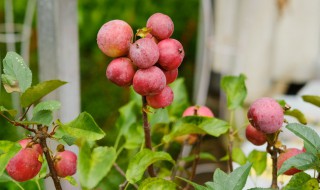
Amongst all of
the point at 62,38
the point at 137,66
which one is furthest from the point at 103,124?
the point at 137,66

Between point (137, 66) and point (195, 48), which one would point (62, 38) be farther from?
point (195, 48)

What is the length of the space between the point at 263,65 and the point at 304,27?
0.21 m

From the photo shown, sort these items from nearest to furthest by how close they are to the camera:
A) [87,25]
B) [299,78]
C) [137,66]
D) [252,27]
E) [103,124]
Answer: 1. [137,66]
2. [252,27]
3. [299,78]
4. [103,124]
5. [87,25]

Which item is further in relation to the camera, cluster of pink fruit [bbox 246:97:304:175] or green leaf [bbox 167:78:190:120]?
green leaf [bbox 167:78:190:120]

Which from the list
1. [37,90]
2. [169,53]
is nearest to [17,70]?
[37,90]

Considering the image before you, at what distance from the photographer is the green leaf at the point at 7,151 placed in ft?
1.61

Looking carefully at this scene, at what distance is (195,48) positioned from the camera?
3.14 metres

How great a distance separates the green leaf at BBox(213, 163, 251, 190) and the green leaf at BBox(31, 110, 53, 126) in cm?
17

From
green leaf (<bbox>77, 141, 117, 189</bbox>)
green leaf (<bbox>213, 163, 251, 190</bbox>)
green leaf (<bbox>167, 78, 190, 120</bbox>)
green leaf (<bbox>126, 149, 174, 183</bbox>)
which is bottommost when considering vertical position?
green leaf (<bbox>167, 78, 190, 120</bbox>)

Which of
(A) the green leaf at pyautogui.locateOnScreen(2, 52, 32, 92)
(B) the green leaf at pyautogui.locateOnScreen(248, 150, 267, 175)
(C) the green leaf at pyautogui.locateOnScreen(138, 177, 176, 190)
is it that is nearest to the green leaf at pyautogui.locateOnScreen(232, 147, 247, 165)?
(B) the green leaf at pyautogui.locateOnScreen(248, 150, 267, 175)

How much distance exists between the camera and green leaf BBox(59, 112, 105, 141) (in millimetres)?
510

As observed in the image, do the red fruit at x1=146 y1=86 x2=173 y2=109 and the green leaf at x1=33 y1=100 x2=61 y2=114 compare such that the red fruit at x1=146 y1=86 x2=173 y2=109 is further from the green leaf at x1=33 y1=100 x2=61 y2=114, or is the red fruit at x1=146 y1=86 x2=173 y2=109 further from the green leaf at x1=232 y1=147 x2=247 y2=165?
the green leaf at x1=232 y1=147 x2=247 y2=165

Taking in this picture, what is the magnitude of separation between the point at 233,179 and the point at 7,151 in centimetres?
21

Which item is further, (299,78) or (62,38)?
(299,78)
